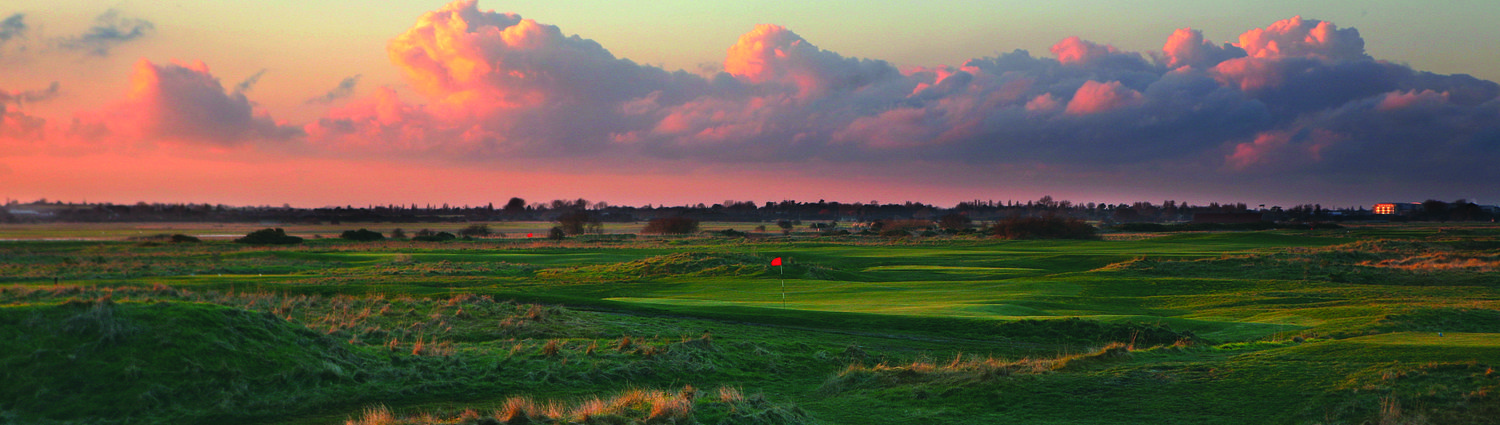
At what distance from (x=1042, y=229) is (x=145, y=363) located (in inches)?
4966

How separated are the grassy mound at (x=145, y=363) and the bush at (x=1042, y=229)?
118 metres

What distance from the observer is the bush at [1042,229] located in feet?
413

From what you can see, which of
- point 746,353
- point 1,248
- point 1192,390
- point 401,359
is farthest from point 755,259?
point 1,248

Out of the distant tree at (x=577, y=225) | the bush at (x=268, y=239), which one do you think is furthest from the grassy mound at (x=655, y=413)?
the distant tree at (x=577, y=225)

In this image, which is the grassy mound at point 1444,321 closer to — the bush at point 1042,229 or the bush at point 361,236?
the bush at point 1042,229

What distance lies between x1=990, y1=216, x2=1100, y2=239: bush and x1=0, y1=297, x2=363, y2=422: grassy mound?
387 ft

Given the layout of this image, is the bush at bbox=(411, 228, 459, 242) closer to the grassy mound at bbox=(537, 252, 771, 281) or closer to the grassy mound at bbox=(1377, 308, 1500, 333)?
the grassy mound at bbox=(537, 252, 771, 281)

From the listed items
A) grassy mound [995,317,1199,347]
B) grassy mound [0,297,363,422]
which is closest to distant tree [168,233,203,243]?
grassy mound [0,297,363,422]

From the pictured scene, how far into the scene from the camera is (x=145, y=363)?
46.6 feet

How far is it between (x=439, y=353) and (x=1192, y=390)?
592 inches

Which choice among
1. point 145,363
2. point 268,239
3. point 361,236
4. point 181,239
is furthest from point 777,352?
point 361,236

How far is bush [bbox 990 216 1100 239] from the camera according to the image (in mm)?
125875

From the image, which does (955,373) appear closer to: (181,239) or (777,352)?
(777,352)

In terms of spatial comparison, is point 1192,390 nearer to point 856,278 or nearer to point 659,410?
point 659,410
